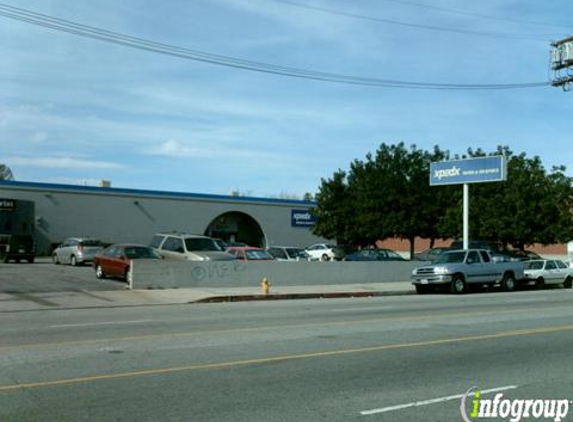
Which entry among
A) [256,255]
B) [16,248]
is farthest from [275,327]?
[16,248]

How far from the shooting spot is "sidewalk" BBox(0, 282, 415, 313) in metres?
19.6

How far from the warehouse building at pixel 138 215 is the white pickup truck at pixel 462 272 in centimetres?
3094

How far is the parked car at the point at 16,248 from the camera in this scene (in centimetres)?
3803

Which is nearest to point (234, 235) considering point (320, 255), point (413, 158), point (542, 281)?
point (320, 255)

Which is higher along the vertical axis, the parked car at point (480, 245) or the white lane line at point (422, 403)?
the parked car at point (480, 245)

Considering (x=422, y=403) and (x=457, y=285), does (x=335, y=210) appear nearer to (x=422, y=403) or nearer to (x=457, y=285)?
(x=457, y=285)

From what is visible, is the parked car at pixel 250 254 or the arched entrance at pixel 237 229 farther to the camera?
the arched entrance at pixel 237 229

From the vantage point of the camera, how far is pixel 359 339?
1227 cm

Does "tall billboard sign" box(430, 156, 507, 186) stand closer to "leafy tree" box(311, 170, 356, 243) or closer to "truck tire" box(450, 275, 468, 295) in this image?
"truck tire" box(450, 275, 468, 295)

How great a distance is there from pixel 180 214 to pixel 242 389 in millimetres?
49233

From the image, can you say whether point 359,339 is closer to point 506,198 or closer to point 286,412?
point 286,412

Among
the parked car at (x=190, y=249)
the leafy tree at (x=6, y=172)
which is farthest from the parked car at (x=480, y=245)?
the leafy tree at (x=6, y=172)

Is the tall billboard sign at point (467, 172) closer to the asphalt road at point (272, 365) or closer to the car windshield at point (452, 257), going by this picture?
the car windshield at point (452, 257)

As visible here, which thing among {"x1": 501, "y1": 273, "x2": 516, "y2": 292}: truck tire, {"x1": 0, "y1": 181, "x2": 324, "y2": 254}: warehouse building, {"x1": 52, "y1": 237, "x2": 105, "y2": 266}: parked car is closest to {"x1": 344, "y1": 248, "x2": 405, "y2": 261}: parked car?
{"x1": 501, "y1": 273, "x2": 516, "y2": 292}: truck tire
